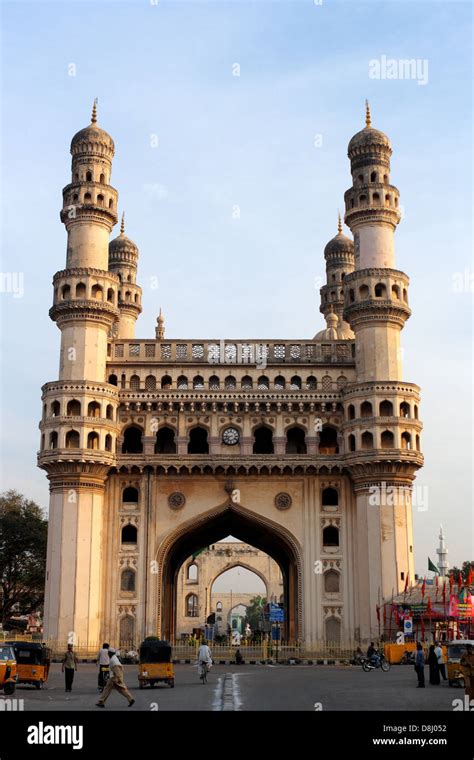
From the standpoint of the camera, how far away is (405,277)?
46312 mm

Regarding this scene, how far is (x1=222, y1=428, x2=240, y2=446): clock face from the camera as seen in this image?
45.6 meters

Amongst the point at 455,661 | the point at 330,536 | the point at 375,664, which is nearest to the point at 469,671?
the point at 455,661

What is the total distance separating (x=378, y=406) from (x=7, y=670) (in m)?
25.2

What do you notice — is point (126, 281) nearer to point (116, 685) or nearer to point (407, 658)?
point (407, 658)

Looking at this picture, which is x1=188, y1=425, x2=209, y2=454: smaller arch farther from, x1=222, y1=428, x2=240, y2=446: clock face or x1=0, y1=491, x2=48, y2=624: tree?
x1=0, y1=491, x2=48, y2=624: tree

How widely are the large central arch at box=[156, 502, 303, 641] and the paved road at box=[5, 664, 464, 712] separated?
1201cm

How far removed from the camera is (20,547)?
6125 cm

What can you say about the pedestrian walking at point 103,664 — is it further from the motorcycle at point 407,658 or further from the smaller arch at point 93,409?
the smaller arch at point 93,409

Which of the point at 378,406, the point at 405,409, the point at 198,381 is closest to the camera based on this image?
the point at 378,406

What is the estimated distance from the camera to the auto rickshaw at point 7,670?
71.9 feet

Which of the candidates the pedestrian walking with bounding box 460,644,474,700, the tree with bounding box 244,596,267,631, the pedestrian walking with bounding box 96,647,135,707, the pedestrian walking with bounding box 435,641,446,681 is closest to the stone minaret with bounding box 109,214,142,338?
the pedestrian walking with bounding box 435,641,446,681

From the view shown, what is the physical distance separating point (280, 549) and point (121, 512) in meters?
9.93

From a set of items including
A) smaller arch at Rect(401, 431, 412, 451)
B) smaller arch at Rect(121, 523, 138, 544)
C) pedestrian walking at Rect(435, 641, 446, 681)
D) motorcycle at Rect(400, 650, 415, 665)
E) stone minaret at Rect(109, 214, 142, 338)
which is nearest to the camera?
pedestrian walking at Rect(435, 641, 446, 681)
